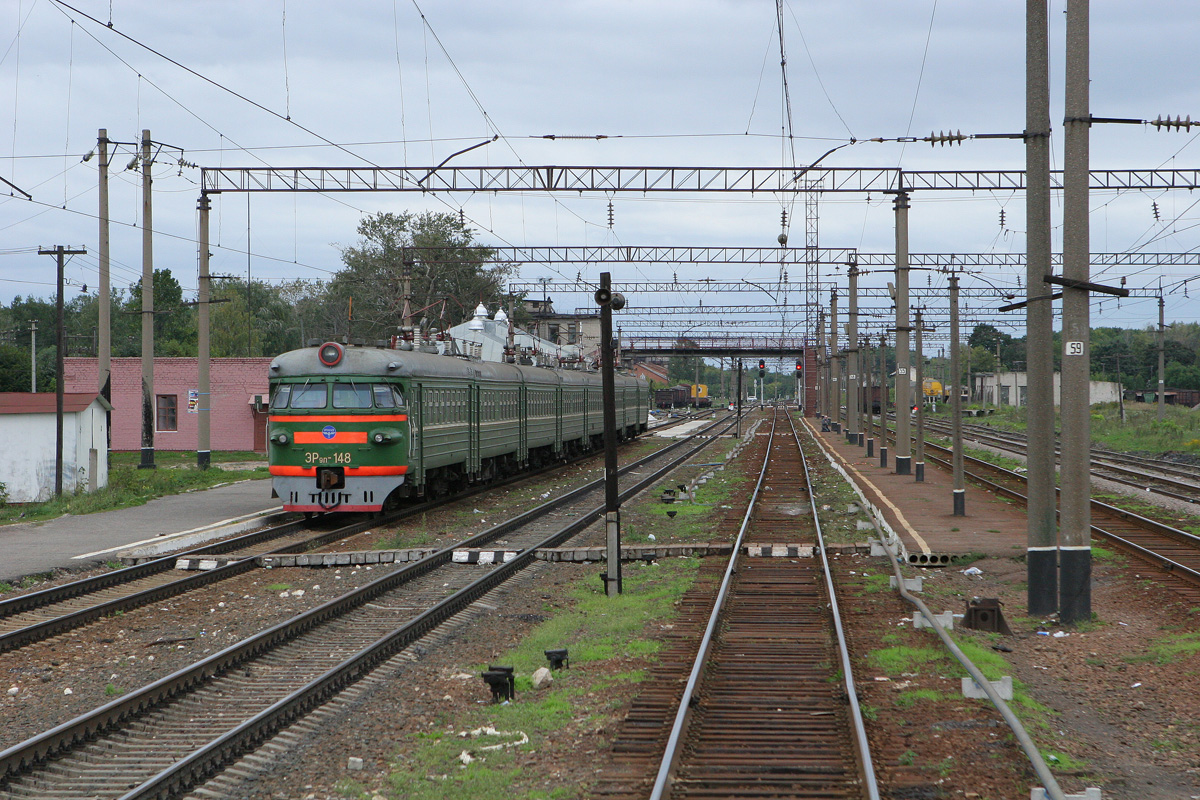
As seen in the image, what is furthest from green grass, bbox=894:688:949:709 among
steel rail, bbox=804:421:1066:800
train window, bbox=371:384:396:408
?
train window, bbox=371:384:396:408

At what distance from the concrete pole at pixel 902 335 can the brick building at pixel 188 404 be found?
21.4 m

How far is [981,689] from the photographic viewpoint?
7750mm

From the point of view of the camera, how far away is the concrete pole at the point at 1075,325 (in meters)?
10.9

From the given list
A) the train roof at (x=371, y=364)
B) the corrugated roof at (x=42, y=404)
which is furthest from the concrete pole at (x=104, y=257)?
the train roof at (x=371, y=364)

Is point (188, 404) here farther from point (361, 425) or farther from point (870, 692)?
point (870, 692)

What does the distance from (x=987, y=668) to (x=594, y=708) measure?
3306 millimetres

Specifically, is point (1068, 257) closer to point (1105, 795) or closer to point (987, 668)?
point (987, 668)

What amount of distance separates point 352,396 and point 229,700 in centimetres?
1032

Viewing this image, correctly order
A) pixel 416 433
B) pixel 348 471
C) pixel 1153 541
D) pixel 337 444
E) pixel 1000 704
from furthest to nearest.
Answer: pixel 416 433
pixel 348 471
pixel 337 444
pixel 1153 541
pixel 1000 704

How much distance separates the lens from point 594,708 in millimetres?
8031

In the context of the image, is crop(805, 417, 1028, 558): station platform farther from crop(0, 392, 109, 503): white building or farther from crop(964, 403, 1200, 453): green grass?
crop(0, 392, 109, 503): white building

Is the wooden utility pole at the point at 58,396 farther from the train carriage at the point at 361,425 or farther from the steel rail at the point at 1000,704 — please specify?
the steel rail at the point at 1000,704

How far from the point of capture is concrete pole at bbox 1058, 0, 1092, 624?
10.9 m

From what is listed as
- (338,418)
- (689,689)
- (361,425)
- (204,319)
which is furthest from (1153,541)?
(204,319)
